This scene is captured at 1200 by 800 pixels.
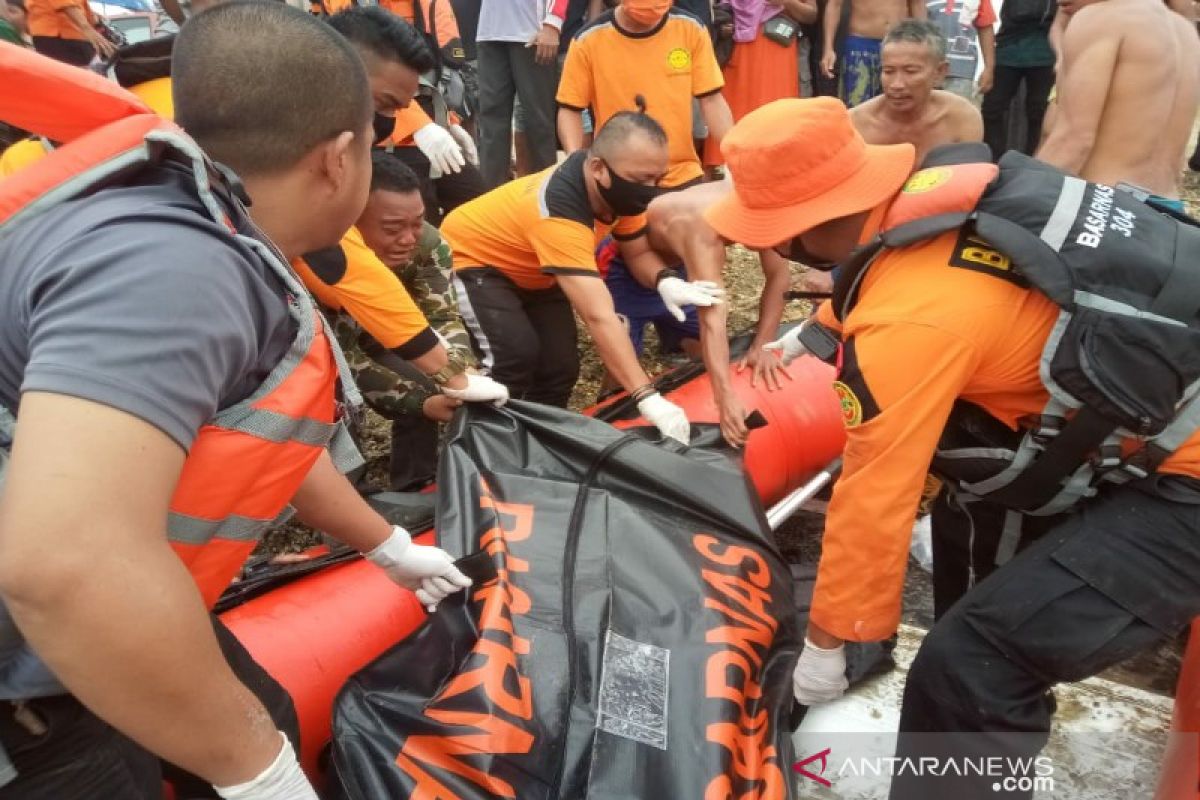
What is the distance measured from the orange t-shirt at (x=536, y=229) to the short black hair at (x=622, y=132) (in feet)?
0.38

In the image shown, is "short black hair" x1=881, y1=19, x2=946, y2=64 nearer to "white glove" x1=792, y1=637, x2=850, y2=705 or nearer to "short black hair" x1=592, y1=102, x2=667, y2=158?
"short black hair" x1=592, y1=102, x2=667, y2=158

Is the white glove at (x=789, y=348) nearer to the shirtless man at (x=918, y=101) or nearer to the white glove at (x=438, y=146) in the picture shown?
the shirtless man at (x=918, y=101)

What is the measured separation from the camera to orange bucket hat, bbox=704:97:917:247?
5.66 ft

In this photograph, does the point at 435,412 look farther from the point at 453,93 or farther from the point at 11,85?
the point at 453,93

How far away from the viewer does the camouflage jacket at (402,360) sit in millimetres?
3076

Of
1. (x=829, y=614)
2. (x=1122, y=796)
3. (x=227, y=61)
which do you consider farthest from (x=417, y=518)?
(x=1122, y=796)

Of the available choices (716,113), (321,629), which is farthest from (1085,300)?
(716,113)

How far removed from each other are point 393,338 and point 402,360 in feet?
1.27

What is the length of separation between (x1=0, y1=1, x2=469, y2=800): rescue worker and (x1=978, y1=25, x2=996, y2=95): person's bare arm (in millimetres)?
5602

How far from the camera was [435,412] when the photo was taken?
9.84 ft

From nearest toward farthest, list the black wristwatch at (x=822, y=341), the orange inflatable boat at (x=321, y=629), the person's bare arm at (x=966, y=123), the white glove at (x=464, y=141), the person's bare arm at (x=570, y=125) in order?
the orange inflatable boat at (x=321, y=629)
the black wristwatch at (x=822, y=341)
the person's bare arm at (x=966, y=123)
the white glove at (x=464, y=141)
the person's bare arm at (x=570, y=125)

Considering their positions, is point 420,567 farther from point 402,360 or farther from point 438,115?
point 438,115

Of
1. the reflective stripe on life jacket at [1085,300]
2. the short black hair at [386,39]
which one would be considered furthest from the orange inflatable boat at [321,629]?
the short black hair at [386,39]

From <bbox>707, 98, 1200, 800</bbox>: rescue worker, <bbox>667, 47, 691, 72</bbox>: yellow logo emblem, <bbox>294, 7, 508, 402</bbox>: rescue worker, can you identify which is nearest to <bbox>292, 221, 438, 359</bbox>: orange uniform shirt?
<bbox>294, 7, 508, 402</bbox>: rescue worker
